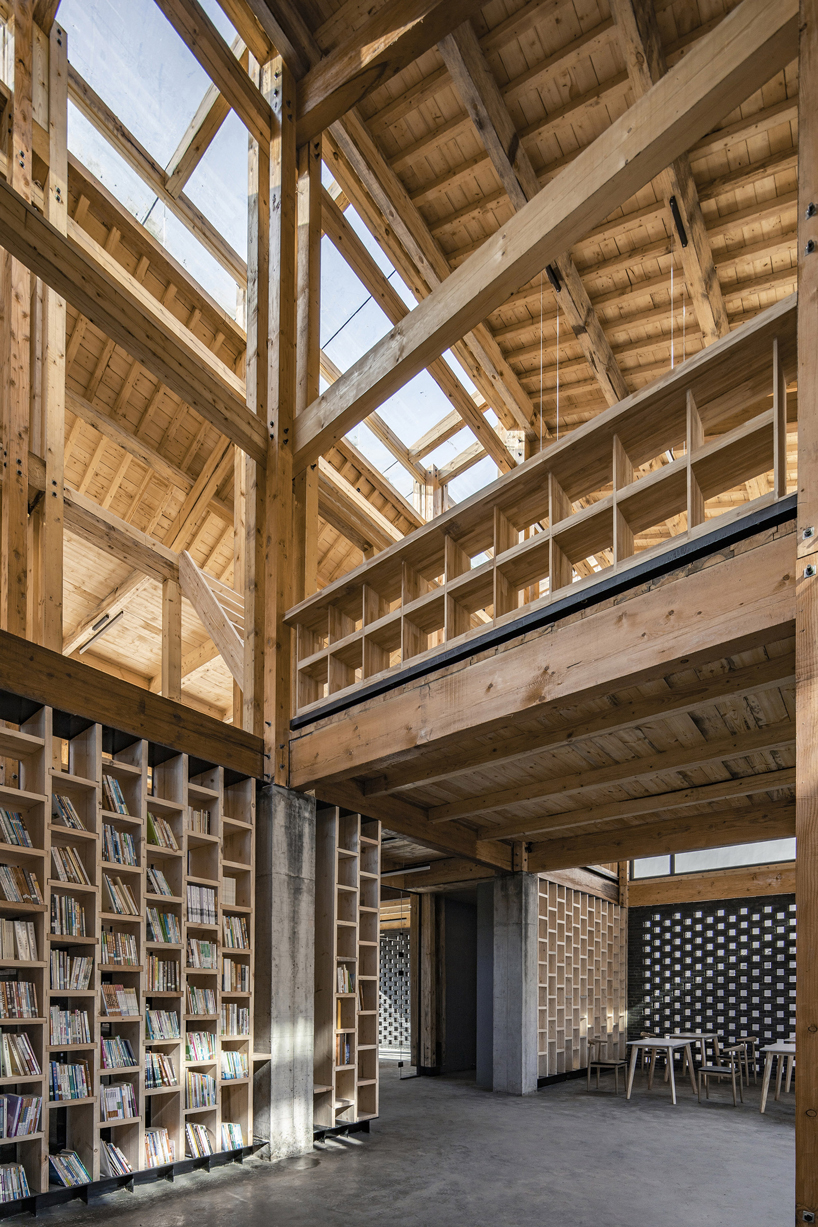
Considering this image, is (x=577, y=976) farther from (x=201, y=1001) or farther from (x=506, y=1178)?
(x=201, y=1001)

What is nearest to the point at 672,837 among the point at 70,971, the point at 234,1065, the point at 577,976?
the point at 577,976

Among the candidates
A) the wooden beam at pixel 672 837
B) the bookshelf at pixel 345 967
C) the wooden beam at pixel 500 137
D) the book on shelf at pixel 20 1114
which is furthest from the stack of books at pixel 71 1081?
the wooden beam at pixel 500 137

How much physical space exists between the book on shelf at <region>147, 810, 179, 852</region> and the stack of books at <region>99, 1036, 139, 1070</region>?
3.45 ft

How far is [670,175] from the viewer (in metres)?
6.86

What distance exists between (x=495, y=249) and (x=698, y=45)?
1.45m

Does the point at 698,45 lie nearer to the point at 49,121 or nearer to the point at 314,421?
the point at 314,421

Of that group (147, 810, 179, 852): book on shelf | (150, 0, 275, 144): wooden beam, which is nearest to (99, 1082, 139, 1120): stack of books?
(147, 810, 179, 852): book on shelf

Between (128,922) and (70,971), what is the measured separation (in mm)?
442

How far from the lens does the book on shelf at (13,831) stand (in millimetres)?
4426

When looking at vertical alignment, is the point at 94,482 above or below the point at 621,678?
above

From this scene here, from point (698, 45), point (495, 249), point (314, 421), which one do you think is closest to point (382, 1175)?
point (314, 421)

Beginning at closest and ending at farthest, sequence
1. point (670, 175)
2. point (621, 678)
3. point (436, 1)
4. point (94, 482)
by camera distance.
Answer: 1. point (621, 678)
2. point (436, 1)
3. point (670, 175)
4. point (94, 482)

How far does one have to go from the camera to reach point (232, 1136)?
550cm

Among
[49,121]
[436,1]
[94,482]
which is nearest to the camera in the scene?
[436,1]
